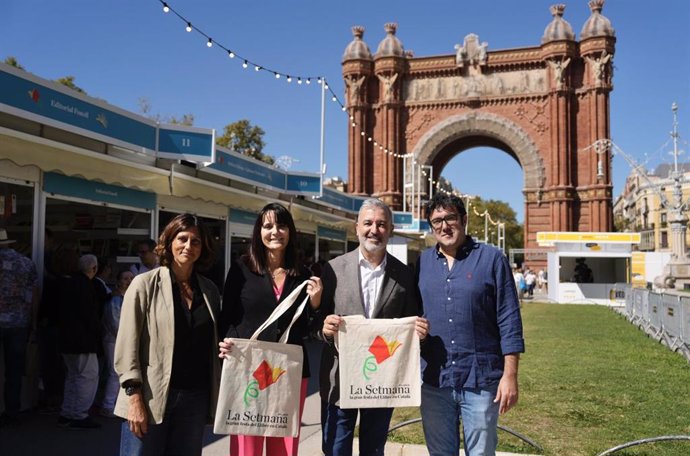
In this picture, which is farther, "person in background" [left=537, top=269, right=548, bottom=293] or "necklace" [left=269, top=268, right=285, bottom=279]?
"person in background" [left=537, top=269, right=548, bottom=293]

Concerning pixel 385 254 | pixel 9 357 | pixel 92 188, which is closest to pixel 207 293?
pixel 385 254

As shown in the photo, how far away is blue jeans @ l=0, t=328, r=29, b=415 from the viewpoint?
6129 millimetres

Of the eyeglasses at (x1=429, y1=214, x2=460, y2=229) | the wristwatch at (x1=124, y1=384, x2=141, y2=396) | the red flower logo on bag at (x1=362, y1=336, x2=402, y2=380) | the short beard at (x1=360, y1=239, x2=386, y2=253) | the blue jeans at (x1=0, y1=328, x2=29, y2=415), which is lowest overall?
the blue jeans at (x1=0, y1=328, x2=29, y2=415)

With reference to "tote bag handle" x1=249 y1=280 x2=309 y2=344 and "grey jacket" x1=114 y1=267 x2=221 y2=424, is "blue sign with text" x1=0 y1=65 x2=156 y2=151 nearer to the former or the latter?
"grey jacket" x1=114 y1=267 x2=221 y2=424

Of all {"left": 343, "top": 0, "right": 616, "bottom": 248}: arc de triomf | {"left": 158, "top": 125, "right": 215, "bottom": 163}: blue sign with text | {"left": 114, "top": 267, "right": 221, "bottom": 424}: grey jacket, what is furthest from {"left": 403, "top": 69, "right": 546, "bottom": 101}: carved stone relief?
{"left": 114, "top": 267, "right": 221, "bottom": 424}: grey jacket

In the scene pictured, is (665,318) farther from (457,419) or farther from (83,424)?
(83,424)

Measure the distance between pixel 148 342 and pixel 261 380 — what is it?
0.63 meters

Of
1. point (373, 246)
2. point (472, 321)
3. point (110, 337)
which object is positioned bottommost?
point (110, 337)

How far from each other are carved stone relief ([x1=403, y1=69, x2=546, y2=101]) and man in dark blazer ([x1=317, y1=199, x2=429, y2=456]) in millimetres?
41697

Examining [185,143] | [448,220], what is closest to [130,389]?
[448,220]

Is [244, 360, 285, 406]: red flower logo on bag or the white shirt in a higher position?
the white shirt

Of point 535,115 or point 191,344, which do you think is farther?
point 535,115

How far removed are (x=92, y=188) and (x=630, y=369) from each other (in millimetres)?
8643

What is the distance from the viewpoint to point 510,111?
42969 mm
